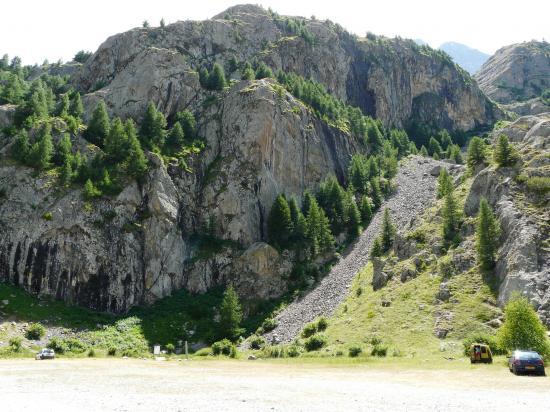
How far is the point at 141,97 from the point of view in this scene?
120688 millimetres

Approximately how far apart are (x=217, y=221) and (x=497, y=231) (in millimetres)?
56195

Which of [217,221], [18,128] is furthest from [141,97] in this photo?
[217,221]

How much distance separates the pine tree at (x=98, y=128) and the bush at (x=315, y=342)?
66925mm

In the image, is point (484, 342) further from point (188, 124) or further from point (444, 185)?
point (188, 124)

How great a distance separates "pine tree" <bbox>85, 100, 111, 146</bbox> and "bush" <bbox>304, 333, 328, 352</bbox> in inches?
2635

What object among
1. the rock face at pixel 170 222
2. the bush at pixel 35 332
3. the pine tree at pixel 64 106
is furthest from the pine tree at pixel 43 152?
the bush at pixel 35 332

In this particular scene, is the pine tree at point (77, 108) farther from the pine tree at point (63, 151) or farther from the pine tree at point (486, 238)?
the pine tree at point (486, 238)

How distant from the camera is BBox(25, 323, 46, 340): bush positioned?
64625 millimetres

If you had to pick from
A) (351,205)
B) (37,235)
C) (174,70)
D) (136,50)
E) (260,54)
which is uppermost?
(260,54)

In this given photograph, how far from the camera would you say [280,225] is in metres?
98.2

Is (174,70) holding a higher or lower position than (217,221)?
higher

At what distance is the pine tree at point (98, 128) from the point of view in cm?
10156

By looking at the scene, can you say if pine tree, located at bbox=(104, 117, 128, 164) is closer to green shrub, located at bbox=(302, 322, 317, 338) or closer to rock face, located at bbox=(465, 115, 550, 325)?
green shrub, located at bbox=(302, 322, 317, 338)

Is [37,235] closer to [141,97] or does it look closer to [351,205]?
[141,97]
